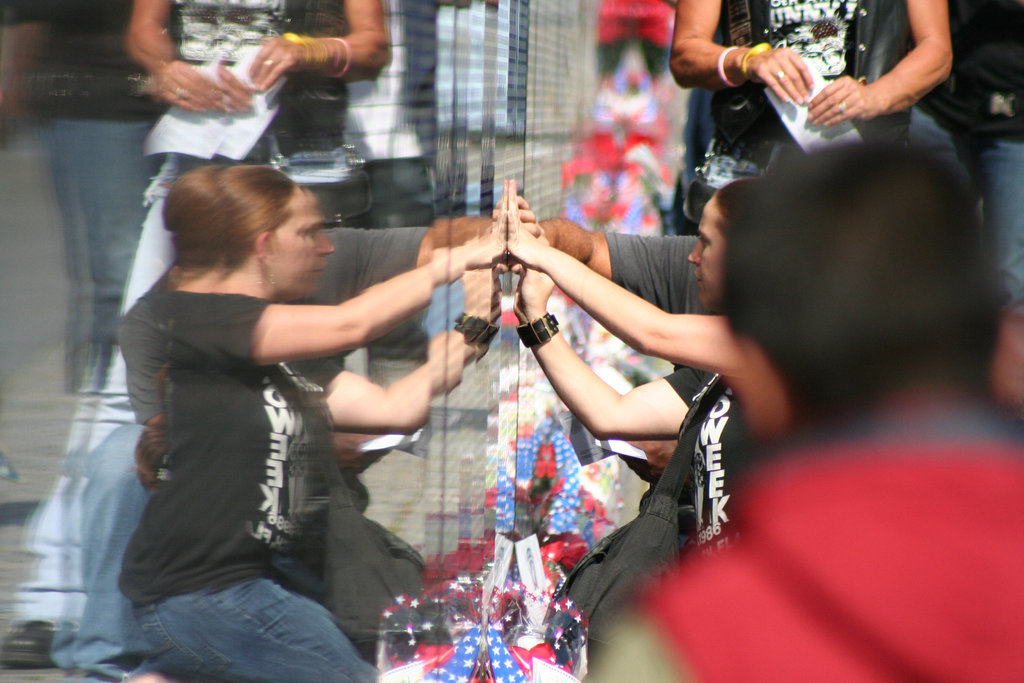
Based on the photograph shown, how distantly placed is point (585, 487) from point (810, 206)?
121 cm

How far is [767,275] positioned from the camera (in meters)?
0.72

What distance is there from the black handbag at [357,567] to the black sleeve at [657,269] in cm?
73

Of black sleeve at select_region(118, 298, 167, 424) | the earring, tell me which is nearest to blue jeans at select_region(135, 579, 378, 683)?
black sleeve at select_region(118, 298, 167, 424)

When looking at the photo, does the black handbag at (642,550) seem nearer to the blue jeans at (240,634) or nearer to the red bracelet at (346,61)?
the blue jeans at (240,634)

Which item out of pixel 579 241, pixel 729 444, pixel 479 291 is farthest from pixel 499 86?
pixel 729 444

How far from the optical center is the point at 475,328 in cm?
138

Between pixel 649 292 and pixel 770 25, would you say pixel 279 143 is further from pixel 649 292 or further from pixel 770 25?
pixel 770 25

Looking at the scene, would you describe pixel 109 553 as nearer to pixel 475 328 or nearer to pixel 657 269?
pixel 475 328

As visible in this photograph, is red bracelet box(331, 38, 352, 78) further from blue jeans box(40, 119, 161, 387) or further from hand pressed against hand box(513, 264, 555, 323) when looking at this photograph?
hand pressed against hand box(513, 264, 555, 323)

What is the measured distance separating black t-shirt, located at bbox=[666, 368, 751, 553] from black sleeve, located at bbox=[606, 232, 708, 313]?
19cm

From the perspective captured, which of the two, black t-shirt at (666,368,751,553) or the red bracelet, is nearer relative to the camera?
the red bracelet

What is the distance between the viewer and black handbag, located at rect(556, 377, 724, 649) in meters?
1.61

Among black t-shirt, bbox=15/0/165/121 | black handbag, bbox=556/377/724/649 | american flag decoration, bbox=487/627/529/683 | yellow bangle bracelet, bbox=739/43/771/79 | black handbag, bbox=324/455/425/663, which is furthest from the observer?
yellow bangle bracelet, bbox=739/43/771/79

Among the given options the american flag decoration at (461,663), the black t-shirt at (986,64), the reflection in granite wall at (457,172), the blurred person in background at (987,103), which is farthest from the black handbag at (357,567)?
the black t-shirt at (986,64)
